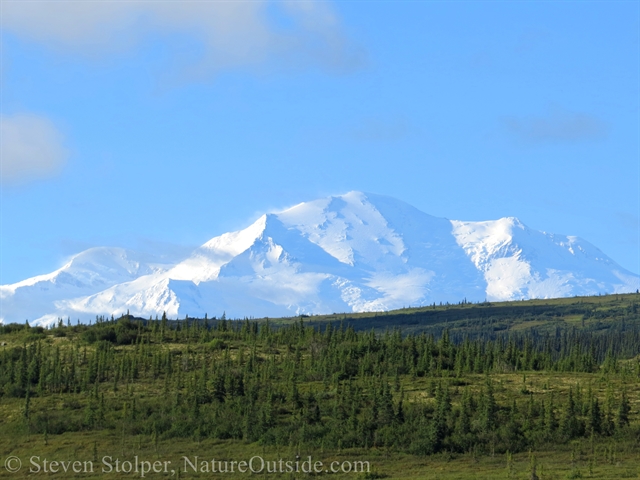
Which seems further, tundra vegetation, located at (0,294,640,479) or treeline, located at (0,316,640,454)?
treeline, located at (0,316,640,454)

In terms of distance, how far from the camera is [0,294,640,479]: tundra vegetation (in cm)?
8938

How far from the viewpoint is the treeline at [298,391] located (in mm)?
95000

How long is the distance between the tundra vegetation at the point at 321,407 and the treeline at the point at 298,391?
201 millimetres

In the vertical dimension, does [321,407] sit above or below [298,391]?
below

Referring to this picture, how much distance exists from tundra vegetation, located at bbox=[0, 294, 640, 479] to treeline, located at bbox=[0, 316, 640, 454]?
0.66 feet

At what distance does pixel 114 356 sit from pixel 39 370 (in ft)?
32.5

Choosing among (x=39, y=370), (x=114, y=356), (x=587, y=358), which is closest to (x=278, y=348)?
(x=114, y=356)

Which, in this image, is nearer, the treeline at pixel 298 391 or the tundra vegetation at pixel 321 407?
the tundra vegetation at pixel 321 407

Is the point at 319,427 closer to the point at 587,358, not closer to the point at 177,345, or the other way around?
the point at 177,345

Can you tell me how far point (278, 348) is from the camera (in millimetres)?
141000

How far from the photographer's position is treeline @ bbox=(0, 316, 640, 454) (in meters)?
95.0

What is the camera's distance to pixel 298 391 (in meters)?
109

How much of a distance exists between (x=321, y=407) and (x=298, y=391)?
580 cm

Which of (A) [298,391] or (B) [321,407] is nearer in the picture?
(B) [321,407]
